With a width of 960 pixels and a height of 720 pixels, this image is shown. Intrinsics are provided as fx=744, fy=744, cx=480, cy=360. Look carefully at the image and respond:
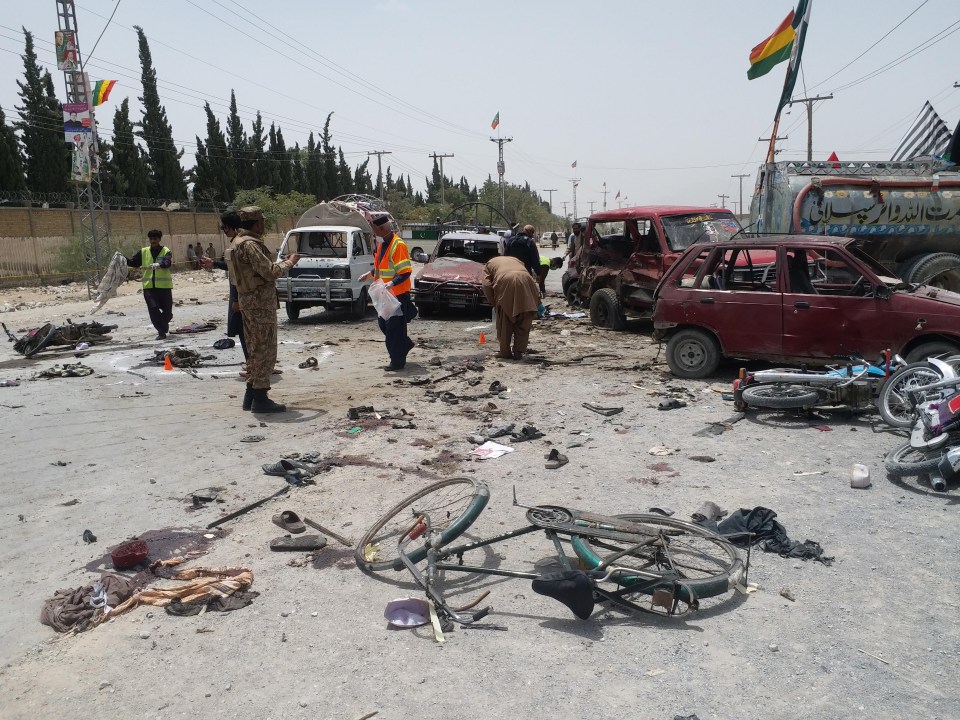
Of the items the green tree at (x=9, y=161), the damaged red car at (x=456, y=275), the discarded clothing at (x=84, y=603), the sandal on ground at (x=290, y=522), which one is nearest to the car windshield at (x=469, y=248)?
the damaged red car at (x=456, y=275)

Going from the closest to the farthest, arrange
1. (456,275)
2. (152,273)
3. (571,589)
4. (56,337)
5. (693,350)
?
(571,589) < (693,350) < (56,337) < (152,273) < (456,275)

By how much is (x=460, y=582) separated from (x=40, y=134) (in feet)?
136

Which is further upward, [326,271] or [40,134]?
[40,134]

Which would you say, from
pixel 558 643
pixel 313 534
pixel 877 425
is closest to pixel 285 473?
pixel 313 534

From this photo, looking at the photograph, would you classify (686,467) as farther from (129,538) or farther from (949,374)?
(129,538)

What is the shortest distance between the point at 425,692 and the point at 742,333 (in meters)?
6.31

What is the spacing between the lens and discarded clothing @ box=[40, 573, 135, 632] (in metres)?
3.52

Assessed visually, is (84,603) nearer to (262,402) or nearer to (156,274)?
(262,402)

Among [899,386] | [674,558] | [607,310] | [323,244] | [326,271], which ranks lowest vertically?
[674,558]

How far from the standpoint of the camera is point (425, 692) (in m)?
2.88

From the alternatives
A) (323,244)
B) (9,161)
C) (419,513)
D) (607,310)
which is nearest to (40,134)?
(9,161)

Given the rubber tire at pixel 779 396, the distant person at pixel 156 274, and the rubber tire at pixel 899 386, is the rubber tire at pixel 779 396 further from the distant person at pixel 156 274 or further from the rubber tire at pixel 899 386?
the distant person at pixel 156 274

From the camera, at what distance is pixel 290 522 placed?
457 cm

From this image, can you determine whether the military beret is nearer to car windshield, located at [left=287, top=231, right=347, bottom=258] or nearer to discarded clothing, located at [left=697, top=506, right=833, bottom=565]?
discarded clothing, located at [left=697, top=506, right=833, bottom=565]
